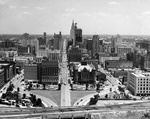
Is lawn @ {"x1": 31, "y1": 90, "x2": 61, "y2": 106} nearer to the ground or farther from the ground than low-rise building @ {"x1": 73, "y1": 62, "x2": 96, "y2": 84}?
nearer to the ground

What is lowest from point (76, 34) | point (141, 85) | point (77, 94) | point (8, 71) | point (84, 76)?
point (77, 94)

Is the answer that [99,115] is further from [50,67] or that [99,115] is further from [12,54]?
[12,54]

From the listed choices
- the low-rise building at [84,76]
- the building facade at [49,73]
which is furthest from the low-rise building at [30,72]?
the low-rise building at [84,76]

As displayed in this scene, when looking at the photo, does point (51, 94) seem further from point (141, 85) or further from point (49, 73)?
point (141, 85)

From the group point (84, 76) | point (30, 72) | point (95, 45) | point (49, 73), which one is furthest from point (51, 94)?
point (95, 45)

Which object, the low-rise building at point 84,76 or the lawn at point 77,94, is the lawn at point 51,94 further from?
the low-rise building at point 84,76

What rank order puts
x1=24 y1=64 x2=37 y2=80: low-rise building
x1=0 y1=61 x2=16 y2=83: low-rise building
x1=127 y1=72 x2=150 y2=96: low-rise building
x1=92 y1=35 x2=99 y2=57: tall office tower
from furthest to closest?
x1=92 y1=35 x2=99 y2=57: tall office tower
x1=24 y1=64 x2=37 y2=80: low-rise building
x1=0 y1=61 x2=16 y2=83: low-rise building
x1=127 y1=72 x2=150 y2=96: low-rise building

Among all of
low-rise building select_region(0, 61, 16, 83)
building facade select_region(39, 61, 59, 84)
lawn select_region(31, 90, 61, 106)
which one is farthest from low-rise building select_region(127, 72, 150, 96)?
low-rise building select_region(0, 61, 16, 83)

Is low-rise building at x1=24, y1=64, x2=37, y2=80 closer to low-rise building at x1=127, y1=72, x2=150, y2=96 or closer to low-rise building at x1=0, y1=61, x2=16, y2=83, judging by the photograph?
low-rise building at x1=0, y1=61, x2=16, y2=83

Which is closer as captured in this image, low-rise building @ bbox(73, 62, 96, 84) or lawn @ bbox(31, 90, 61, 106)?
lawn @ bbox(31, 90, 61, 106)

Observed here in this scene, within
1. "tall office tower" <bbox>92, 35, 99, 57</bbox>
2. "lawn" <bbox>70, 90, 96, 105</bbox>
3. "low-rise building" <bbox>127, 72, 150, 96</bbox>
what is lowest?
"lawn" <bbox>70, 90, 96, 105</bbox>

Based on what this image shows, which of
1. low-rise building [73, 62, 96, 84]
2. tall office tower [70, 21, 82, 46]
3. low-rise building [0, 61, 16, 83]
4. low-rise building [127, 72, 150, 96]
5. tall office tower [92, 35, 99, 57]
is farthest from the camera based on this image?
tall office tower [70, 21, 82, 46]

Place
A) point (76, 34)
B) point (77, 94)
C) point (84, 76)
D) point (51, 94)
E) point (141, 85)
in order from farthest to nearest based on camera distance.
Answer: point (76, 34) → point (84, 76) → point (141, 85) → point (77, 94) → point (51, 94)
